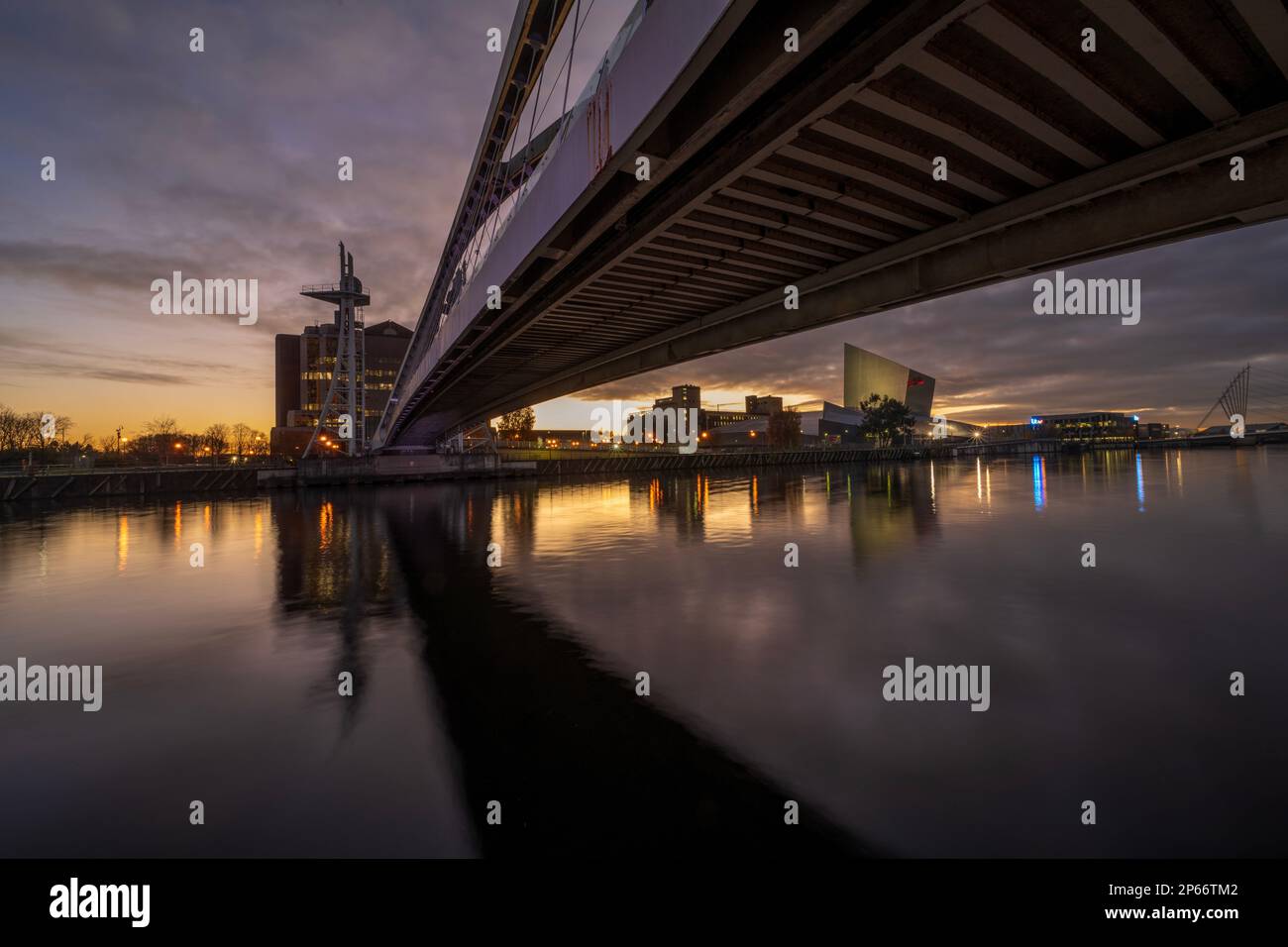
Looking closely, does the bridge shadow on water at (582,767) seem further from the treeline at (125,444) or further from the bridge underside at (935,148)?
the treeline at (125,444)

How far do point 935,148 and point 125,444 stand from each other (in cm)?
13678

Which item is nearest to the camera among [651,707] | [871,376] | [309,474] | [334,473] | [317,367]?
[651,707]

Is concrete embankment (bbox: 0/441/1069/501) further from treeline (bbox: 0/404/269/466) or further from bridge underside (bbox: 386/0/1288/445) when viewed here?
bridge underside (bbox: 386/0/1288/445)

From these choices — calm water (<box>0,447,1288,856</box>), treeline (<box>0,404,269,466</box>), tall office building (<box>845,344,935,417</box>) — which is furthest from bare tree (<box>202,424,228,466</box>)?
tall office building (<box>845,344,935,417</box>)

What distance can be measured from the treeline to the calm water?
6250cm

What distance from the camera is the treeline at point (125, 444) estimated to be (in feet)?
217

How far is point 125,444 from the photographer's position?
102438mm

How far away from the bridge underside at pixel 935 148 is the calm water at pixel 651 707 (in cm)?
663

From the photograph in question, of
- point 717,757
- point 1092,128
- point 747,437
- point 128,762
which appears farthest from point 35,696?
point 747,437

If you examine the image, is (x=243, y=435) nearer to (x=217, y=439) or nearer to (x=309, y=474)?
(x=217, y=439)

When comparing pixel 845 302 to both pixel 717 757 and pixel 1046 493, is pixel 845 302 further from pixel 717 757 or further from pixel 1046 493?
pixel 1046 493

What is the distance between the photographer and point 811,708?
19.7ft

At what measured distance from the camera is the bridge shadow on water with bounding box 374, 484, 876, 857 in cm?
390

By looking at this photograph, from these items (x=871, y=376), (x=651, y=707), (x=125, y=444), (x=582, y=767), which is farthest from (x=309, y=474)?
(x=871, y=376)
